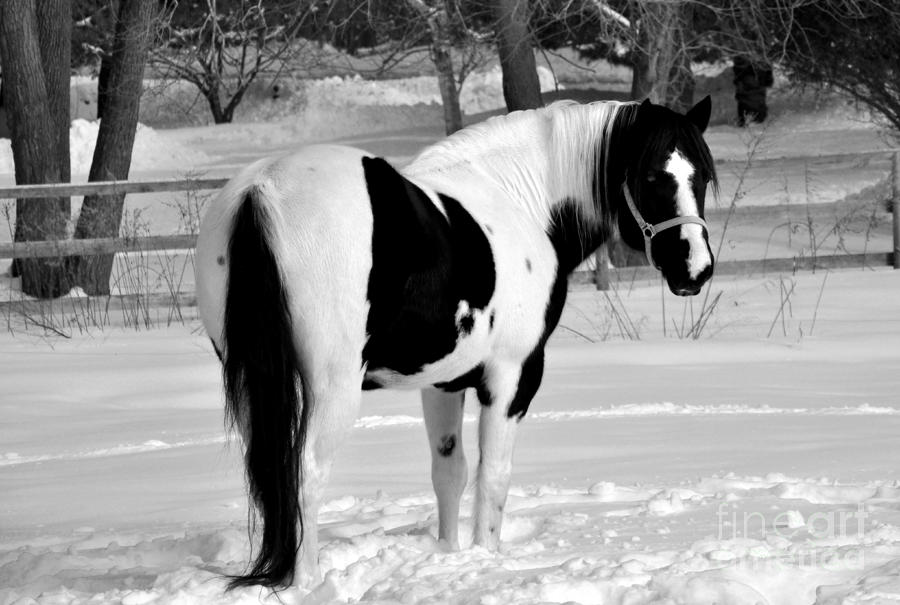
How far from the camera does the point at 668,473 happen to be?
4652mm

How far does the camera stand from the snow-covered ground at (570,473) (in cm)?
311

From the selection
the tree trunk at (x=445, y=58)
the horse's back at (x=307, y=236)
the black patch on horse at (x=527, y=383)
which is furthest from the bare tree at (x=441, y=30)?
the horse's back at (x=307, y=236)

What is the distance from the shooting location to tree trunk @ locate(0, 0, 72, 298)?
10672 millimetres

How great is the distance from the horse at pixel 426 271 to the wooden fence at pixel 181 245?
5315 millimetres

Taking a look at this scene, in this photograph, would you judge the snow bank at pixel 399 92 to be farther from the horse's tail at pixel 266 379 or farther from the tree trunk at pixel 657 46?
the horse's tail at pixel 266 379

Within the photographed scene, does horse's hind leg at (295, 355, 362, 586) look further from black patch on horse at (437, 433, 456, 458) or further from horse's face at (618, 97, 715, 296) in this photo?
horse's face at (618, 97, 715, 296)

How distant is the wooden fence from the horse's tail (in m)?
6.28

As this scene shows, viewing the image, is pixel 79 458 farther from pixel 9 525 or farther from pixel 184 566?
pixel 184 566

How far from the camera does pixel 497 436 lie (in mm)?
3625

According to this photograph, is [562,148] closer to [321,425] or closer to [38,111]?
[321,425]

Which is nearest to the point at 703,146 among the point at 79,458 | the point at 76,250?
the point at 79,458

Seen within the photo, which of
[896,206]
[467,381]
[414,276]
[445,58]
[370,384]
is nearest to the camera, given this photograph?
[414,276]

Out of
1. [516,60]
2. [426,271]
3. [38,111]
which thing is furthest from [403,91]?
[426,271]

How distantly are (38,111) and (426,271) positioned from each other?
8805mm
